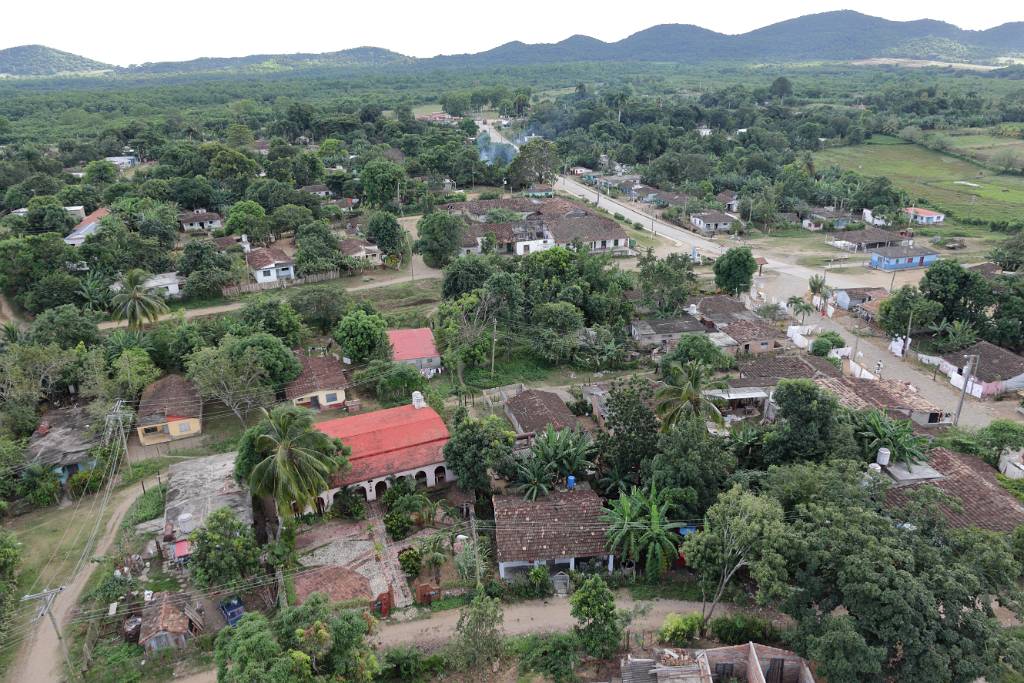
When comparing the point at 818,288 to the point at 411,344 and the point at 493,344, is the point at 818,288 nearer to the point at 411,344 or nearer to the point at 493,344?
the point at 493,344

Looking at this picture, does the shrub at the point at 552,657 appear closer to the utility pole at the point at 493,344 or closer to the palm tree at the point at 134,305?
the utility pole at the point at 493,344

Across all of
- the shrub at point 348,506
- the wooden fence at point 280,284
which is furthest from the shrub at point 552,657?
the wooden fence at point 280,284

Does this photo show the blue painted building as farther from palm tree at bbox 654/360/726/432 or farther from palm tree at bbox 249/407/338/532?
palm tree at bbox 249/407/338/532

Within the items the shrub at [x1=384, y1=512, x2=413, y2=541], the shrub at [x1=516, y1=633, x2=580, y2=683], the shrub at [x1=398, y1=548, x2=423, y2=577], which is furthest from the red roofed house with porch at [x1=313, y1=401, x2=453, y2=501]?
the shrub at [x1=516, y1=633, x2=580, y2=683]

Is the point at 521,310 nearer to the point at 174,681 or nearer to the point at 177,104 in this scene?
the point at 174,681

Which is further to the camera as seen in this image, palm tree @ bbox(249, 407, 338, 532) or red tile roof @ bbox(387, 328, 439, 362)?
red tile roof @ bbox(387, 328, 439, 362)

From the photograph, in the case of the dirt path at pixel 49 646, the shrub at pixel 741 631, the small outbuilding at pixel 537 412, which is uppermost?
the small outbuilding at pixel 537 412
